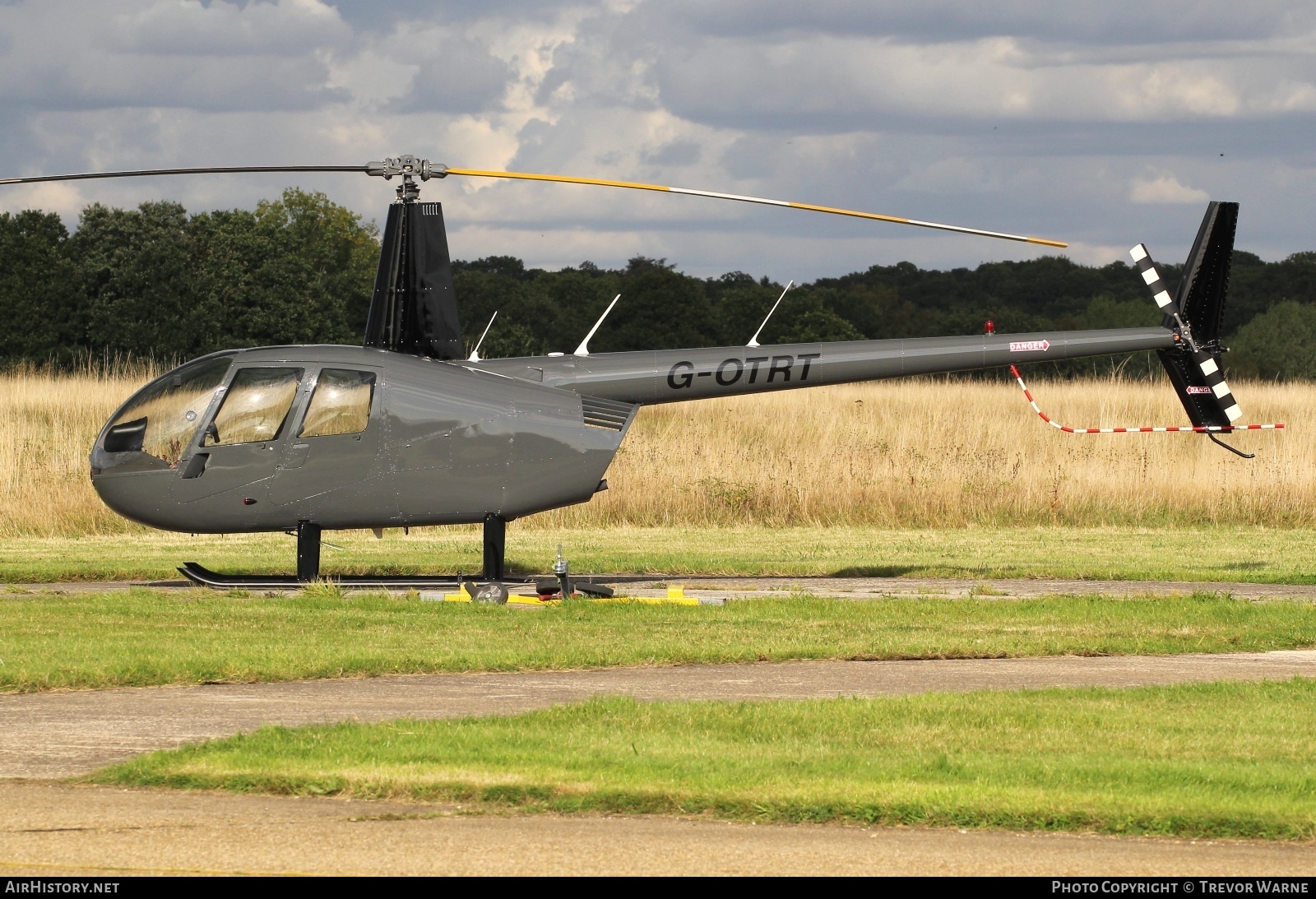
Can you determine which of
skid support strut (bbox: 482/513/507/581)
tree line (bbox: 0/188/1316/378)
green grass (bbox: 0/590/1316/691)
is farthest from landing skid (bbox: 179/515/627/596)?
tree line (bbox: 0/188/1316/378)

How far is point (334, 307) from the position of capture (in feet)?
218

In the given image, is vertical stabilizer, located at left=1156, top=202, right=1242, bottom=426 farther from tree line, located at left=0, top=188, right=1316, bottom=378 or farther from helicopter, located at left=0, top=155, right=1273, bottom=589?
tree line, located at left=0, top=188, right=1316, bottom=378

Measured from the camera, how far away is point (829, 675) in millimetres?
10500

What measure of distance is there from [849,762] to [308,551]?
26.0ft

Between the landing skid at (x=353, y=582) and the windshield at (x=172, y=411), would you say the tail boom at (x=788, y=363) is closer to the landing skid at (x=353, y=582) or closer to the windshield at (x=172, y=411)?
the landing skid at (x=353, y=582)

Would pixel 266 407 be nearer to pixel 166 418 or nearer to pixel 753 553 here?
pixel 166 418

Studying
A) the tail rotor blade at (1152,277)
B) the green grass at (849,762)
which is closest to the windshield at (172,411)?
the green grass at (849,762)

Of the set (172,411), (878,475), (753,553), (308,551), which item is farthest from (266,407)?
(878,475)

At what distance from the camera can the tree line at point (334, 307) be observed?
59969 mm

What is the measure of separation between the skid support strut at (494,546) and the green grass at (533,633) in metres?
1.05

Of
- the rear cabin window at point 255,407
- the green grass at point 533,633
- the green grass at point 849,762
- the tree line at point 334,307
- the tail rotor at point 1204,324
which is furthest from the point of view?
the tree line at point 334,307

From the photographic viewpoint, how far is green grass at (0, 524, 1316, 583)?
54.9ft
